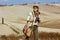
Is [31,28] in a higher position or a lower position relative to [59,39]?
higher

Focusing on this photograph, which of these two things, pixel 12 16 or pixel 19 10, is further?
pixel 19 10

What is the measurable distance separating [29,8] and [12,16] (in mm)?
1985

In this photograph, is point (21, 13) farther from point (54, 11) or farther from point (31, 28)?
point (31, 28)

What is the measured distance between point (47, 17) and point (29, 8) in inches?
76.9

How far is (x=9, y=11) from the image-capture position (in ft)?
95.5

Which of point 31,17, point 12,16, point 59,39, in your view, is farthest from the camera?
point 12,16

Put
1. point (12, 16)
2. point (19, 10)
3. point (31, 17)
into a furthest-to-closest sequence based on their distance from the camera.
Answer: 1. point (19, 10)
2. point (12, 16)
3. point (31, 17)

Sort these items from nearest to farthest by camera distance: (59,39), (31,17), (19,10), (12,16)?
1. (31,17)
2. (59,39)
3. (12,16)
4. (19,10)

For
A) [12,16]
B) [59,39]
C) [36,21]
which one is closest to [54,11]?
[12,16]

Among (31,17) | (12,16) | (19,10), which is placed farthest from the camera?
(19,10)

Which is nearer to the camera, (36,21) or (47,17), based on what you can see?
(36,21)

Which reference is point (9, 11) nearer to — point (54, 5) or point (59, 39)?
point (54, 5)

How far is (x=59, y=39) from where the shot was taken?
41.6 ft

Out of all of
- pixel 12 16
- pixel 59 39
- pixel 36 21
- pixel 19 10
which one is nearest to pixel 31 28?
pixel 36 21
